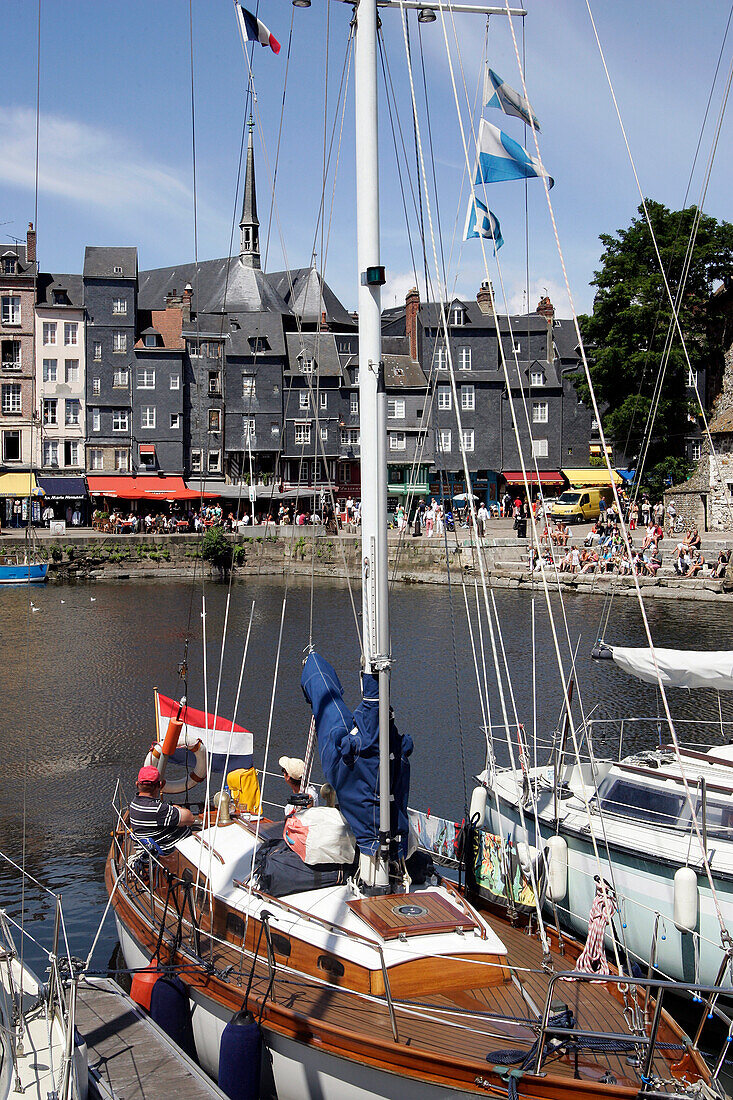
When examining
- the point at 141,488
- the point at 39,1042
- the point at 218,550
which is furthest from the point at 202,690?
the point at 141,488

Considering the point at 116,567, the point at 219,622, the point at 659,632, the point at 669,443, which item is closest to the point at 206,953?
the point at 659,632

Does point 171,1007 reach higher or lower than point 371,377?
lower

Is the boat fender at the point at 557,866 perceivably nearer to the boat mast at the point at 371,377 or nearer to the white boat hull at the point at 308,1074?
the boat mast at the point at 371,377

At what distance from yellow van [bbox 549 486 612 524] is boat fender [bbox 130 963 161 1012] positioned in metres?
52.0

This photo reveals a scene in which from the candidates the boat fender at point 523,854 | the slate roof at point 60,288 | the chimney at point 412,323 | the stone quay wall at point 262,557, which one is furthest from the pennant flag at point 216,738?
the chimney at point 412,323

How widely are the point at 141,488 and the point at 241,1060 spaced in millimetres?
59812

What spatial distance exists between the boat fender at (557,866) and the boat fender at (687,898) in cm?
139

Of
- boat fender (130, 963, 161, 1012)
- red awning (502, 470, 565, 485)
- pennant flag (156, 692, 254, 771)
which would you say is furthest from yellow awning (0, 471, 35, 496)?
boat fender (130, 963, 161, 1012)

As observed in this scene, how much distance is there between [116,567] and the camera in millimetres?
55406

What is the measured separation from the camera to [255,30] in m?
11.9

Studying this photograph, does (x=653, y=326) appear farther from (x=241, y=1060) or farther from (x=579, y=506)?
(x=241, y=1060)

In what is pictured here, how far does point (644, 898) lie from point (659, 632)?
80.7 feet

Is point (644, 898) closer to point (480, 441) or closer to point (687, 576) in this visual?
point (687, 576)

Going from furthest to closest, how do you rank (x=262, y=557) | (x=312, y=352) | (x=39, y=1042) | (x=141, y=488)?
(x=312, y=352), (x=141, y=488), (x=262, y=557), (x=39, y=1042)
